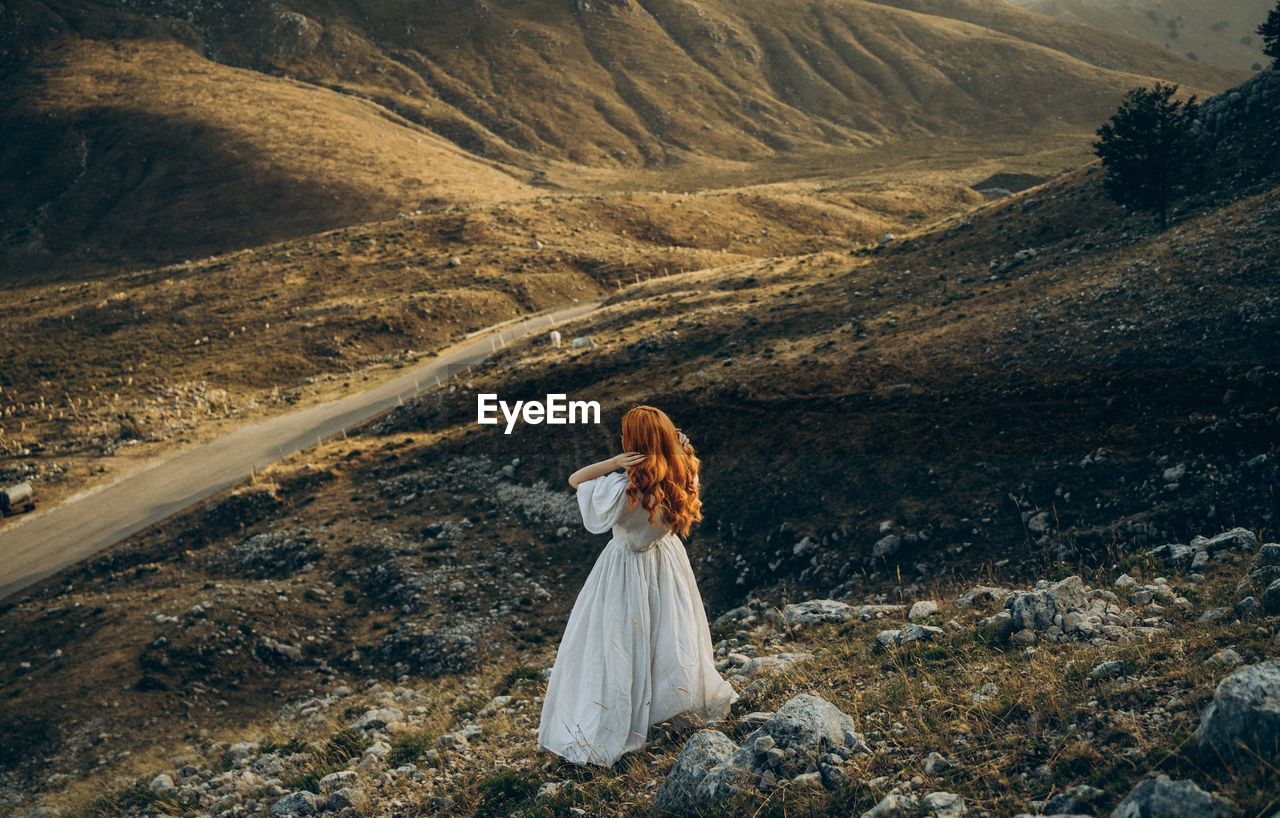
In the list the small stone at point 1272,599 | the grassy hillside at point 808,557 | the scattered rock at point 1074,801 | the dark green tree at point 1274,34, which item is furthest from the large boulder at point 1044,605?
the dark green tree at point 1274,34

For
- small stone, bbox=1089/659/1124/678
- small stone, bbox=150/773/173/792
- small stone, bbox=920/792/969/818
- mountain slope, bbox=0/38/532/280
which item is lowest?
small stone, bbox=150/773/173/792

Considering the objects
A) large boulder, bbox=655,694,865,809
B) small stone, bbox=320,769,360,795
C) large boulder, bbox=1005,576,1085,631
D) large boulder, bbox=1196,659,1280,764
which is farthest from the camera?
small stone, bbox=320,769,360,795

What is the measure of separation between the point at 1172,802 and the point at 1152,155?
2856 centimetres

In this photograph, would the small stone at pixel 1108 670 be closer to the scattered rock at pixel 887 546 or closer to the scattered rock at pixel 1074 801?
the scattered rock at pixel 1074 801

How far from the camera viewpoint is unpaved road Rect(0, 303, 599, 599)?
92.0ft

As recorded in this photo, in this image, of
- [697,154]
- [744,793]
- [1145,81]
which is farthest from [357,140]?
[1145,81]

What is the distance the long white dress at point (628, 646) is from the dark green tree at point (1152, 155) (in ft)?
84.6

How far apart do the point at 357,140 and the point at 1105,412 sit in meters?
94.3

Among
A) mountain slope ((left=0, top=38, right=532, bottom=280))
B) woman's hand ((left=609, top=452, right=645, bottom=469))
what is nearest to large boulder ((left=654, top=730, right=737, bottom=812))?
woman's hand ((left=609, top=452, right=645, bottom=469))

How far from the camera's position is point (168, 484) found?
32.7 metres

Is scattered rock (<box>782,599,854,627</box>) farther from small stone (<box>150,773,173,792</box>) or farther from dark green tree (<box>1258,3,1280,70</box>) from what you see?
dark green tree (<box>1258,3,1280,70</box>)

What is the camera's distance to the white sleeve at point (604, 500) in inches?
301

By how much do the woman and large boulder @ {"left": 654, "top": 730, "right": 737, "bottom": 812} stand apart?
0.80 metres

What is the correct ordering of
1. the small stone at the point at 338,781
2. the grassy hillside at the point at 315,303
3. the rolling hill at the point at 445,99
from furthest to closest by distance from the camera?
the rolling hill at the point at 445,99, the grassy hillside at the point at 315,303, the small stone at the point at 338,781
